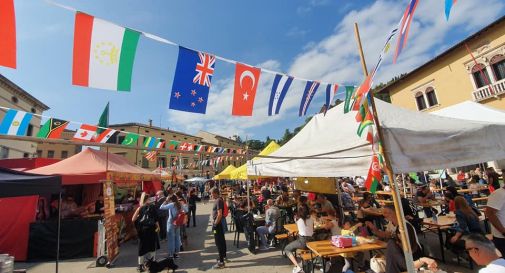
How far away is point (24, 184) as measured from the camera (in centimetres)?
451

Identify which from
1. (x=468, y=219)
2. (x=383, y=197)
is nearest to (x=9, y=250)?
(x=468, y=219)

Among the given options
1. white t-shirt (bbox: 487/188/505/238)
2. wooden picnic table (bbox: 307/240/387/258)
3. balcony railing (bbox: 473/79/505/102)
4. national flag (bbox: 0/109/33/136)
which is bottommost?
wooden picnic table (bbox: 307/240/387/258)

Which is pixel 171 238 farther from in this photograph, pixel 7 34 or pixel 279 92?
pixel 7 34

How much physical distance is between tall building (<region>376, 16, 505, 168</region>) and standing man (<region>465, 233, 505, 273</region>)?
17.7 metres

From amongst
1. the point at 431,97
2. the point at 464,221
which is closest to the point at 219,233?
the point at 464,221

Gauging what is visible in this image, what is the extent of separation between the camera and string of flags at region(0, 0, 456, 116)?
110 inches

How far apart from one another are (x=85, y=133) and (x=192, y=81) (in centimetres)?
802

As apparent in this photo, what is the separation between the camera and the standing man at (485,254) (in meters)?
2.38

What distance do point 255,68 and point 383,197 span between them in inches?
513

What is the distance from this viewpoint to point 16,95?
2786 cm

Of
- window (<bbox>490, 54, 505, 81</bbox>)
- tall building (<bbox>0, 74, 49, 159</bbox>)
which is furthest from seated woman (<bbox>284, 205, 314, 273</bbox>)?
tall building (<bbox>0, 74, 49, 159</bbox>)

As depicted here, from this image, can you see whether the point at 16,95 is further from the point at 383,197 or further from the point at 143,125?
the point at 383,197

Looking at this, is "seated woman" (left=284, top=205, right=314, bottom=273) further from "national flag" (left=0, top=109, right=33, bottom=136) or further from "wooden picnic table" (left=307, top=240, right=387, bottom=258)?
"national flag" (left=0, top=109, right=33, bottom=136)

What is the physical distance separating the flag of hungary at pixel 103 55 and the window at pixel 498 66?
23.7 metres
